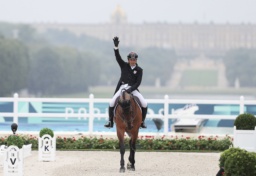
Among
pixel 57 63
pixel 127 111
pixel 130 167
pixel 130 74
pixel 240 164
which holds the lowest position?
pixel 240 164

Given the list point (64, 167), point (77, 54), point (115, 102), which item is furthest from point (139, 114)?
point (77, 54)

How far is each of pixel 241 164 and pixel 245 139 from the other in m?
8.23

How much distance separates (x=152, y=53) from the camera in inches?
6678

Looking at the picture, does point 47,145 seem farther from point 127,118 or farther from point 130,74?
point 130,74

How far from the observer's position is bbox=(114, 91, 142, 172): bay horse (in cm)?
1756

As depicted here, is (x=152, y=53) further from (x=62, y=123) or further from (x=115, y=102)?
(x=115, y=102)

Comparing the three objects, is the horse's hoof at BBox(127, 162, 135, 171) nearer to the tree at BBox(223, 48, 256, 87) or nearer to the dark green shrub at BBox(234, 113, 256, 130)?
the dark green shrub at BBox(234, 113, 256, 130)

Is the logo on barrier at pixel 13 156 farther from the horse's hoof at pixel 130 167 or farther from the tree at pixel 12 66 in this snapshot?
the tree at pixel 12 66

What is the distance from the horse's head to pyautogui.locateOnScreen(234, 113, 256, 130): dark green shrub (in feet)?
11.9

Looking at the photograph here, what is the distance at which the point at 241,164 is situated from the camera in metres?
12.5

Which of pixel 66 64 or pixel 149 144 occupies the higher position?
pixel 66 64

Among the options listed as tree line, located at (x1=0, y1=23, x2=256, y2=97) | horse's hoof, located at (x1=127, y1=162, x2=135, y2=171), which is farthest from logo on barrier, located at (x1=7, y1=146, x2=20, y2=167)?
tree line, located at (x1=0, y1=23, x2=256, y2=97)

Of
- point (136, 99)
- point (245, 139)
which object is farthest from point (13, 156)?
point (245, 139)

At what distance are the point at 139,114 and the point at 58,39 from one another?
569 feet
